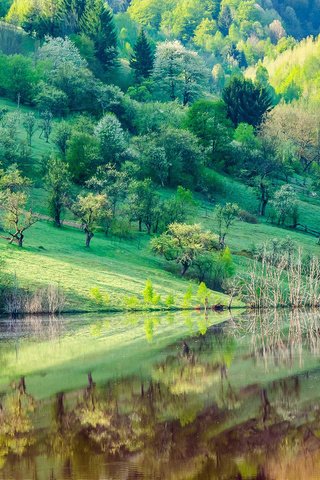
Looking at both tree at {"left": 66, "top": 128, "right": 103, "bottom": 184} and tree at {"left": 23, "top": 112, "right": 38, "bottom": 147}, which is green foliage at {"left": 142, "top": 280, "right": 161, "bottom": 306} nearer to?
tree at {"left": 66, "top": 128, "right": 103, "bottom": 184}

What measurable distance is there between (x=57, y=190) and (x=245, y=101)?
67.9 metres

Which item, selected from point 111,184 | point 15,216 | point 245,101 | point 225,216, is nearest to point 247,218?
point 225,216

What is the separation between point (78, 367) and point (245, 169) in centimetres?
8835

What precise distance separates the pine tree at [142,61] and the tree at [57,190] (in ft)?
233

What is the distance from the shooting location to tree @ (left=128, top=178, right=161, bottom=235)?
89500 millimetres

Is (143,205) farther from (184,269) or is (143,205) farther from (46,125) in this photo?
(46,125)

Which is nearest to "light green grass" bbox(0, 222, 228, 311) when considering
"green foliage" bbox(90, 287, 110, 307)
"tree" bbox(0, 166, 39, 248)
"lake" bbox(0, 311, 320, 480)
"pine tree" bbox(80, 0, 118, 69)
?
"green foliage" bbox(90, 287, 110, 307)

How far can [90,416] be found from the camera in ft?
89.7

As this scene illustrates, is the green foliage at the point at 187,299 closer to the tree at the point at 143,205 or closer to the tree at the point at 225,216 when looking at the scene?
the tree at the point at 225,216

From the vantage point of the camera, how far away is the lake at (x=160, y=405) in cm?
2139

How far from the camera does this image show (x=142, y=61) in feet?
509

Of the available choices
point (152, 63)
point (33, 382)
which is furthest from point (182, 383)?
point (152, 63)

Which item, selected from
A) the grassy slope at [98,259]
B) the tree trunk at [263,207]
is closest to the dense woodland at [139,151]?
the tree trunk at [263,207]

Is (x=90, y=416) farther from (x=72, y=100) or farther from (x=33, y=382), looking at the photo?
(x=72, y=100)
